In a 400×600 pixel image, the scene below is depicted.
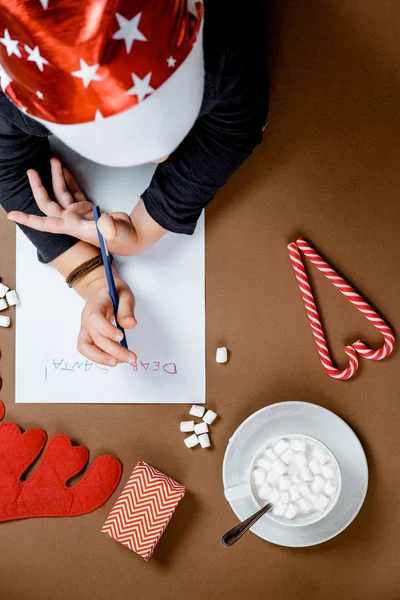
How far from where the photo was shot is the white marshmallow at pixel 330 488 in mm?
686

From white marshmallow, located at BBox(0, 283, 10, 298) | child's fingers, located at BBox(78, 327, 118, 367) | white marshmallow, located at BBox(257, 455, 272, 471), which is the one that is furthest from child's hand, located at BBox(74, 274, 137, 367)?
white marshmallow, located at BBox(257, 455, 272, 471)

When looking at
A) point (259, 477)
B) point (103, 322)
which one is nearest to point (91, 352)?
point (103, 322)

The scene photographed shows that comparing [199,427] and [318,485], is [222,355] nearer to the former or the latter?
[199,427]

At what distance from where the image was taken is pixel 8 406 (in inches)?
30.3

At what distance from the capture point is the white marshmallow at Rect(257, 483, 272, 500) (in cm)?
69

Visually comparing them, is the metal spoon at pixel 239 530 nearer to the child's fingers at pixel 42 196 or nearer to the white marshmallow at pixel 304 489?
the white marshmallow at pixel 304 489

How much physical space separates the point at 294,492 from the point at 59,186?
49 centimetres

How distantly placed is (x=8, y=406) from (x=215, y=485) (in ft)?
0.99

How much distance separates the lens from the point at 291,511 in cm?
68

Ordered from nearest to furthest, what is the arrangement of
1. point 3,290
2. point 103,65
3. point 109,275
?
point 103,65
point 109,275
point 3,290

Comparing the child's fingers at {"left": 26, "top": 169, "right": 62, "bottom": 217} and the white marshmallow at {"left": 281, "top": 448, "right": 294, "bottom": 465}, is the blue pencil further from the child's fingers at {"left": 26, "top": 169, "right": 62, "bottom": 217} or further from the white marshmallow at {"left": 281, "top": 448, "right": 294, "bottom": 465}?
the white marshmallow at {"left": 281, "top": 448, "right": 294, "bottom": 465}

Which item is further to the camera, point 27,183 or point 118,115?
point 27,183

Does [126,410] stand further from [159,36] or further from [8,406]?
[159,36]

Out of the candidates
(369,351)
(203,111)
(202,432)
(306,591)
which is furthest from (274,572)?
(203,111)
